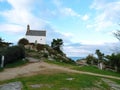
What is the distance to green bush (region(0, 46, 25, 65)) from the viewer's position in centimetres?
3532

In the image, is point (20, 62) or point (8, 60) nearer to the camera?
point (8, 60)

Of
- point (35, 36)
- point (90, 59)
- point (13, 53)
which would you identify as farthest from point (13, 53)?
point (35, 36)

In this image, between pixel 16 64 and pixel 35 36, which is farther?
pixel 35 36

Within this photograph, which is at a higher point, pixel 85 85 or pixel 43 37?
pixel 43 37

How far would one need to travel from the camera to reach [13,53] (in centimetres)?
3734

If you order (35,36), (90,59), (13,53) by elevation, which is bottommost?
(90,59)

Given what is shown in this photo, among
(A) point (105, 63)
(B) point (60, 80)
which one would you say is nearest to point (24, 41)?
(A) point (105, 63)

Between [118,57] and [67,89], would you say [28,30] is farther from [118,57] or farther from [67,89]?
[67,89]

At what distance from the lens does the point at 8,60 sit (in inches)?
1426

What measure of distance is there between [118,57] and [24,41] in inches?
1318

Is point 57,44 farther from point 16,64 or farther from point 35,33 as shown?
point 16,64

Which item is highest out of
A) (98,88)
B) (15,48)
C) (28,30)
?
(28,30)

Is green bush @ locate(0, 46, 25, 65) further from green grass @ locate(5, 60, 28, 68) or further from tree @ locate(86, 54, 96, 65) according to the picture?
tree @ locate(86, 54, 96, 65)

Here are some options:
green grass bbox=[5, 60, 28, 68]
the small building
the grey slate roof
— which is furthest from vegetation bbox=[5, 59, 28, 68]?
the grey slate roof
